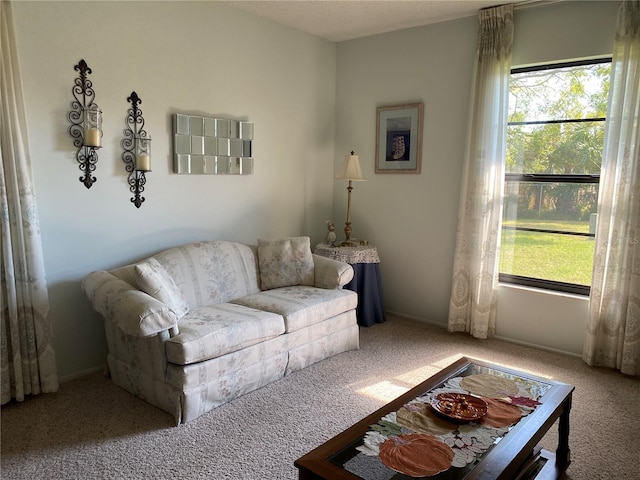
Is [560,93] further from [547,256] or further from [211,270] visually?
[211,270]

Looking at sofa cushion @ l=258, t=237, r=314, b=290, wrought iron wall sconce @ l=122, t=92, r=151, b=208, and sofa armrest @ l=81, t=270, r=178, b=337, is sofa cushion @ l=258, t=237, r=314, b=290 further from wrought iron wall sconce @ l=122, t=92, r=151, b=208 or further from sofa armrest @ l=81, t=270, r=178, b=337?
sofa armrest @ l=81, t=270, r=178, b=337

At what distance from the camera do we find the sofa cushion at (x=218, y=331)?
8.33 feet

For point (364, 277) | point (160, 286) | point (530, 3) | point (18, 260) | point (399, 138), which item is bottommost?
point (364, 277)

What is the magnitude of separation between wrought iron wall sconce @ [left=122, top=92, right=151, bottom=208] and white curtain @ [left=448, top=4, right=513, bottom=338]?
8.18 ft

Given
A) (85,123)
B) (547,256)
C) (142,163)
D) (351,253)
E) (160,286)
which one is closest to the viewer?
(160,286)

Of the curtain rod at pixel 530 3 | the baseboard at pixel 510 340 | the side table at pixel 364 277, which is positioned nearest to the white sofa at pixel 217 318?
the side table at pixel 364 277

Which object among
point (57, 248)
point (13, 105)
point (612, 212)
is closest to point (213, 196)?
point (57, 248)

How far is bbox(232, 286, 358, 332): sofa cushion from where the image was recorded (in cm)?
316

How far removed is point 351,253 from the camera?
163 inches

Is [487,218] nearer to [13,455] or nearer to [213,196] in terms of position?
[213,196]

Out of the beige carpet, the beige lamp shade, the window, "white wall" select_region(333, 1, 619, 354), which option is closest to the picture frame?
"white wall" select_region(333, 1, 619, 354)

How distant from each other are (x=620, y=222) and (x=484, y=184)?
0.98 meters

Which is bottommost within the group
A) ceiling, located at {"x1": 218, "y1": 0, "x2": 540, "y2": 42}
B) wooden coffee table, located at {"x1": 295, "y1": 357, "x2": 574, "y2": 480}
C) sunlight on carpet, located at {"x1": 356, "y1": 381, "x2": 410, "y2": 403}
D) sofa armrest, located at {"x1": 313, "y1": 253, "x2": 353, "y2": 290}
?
sunlight on carpet, located at {"x1": 356, "y1": 381, "x2": 410, "y2": 403}

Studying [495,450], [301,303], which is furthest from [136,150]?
[495,450]
